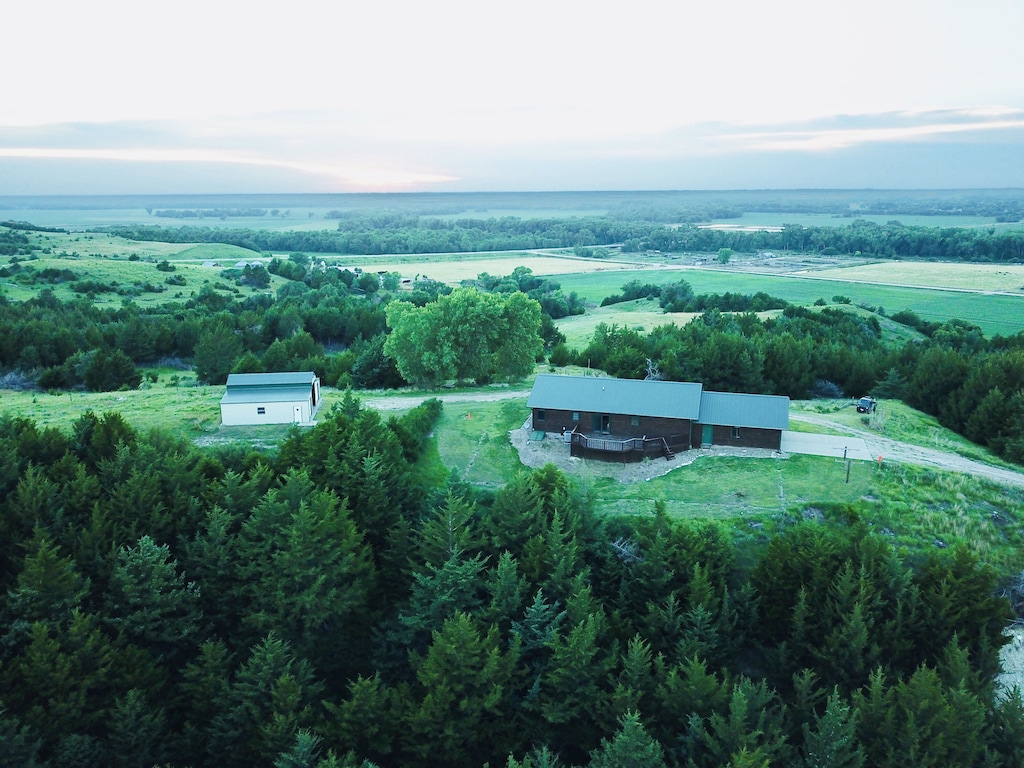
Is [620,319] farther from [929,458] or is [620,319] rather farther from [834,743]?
[834,743]

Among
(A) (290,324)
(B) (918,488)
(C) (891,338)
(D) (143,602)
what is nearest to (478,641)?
(D) (143,602)

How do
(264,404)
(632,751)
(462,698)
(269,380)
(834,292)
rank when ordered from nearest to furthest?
1. (632,751)
2. (462,698)
3. (264,404)
4. (269,380)
5. (834,292)

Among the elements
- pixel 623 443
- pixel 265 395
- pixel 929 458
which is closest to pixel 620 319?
pixel 929 458

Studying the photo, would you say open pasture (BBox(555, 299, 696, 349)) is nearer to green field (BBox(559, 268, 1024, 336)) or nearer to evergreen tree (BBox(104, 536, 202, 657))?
green field (BBox(559, 268, 1024, 336))

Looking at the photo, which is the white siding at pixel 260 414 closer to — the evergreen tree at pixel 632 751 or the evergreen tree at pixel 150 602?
the evergreen tree at pixel 150 602

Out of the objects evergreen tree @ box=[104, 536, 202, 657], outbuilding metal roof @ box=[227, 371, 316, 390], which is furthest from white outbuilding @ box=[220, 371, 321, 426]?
evergreen tree @ box=[104, 536, 202, 657]

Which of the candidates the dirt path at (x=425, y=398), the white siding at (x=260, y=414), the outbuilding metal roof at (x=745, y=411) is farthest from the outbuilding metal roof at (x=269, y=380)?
A: the outbuilding metal roof at (x=745, y=411)
